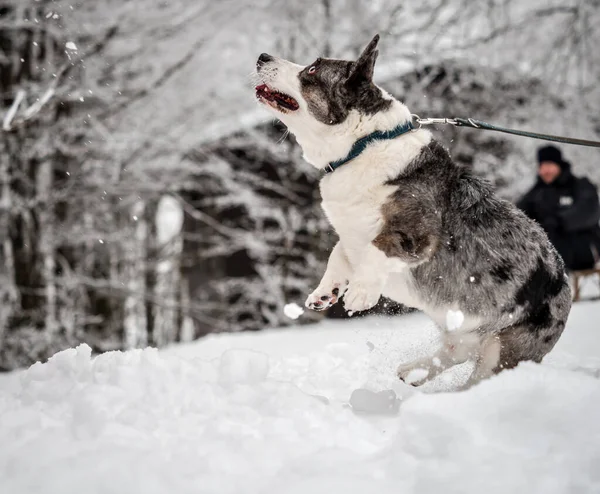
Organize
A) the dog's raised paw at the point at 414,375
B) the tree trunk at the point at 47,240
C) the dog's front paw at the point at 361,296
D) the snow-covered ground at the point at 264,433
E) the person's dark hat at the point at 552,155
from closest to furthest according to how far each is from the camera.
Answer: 1. the snow-covered ground at the point at 264,433
2. the dog's front paw at the point at 361,296
3. the dog's raised paw at the point at 414,375
4. the person's dark hat at the point at 552,155
5. the tree trunk at the point at 47,240

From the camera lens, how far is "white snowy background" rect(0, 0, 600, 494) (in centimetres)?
193

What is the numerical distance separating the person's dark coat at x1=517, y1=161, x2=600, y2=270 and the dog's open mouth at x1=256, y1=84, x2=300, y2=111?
5.11 meters

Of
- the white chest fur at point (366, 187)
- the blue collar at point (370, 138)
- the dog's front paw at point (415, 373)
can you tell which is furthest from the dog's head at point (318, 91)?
the dog's front paw at point (415, 373)

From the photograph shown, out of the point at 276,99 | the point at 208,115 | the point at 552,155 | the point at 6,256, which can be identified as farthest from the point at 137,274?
the point at 276,99

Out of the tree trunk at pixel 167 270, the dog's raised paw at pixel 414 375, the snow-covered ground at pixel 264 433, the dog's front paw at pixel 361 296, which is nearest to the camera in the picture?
the snow-covered ground at pixel 264 433

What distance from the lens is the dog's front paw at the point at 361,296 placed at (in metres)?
2.81

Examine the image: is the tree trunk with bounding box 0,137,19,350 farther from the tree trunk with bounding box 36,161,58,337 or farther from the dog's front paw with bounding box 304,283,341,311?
the dog's front paw with bounding box 304,283,341,311

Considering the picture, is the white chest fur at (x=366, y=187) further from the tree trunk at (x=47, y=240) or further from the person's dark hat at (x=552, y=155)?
the tree trunk at (x=47, y=240)

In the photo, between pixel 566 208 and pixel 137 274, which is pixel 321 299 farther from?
pixel 137 274

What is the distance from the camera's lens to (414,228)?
290cm

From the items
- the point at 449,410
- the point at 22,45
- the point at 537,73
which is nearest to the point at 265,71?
the point at 449,410

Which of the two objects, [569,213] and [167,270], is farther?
[167,270]

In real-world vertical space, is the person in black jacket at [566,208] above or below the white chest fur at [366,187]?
below

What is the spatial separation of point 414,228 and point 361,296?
0.45 metres
